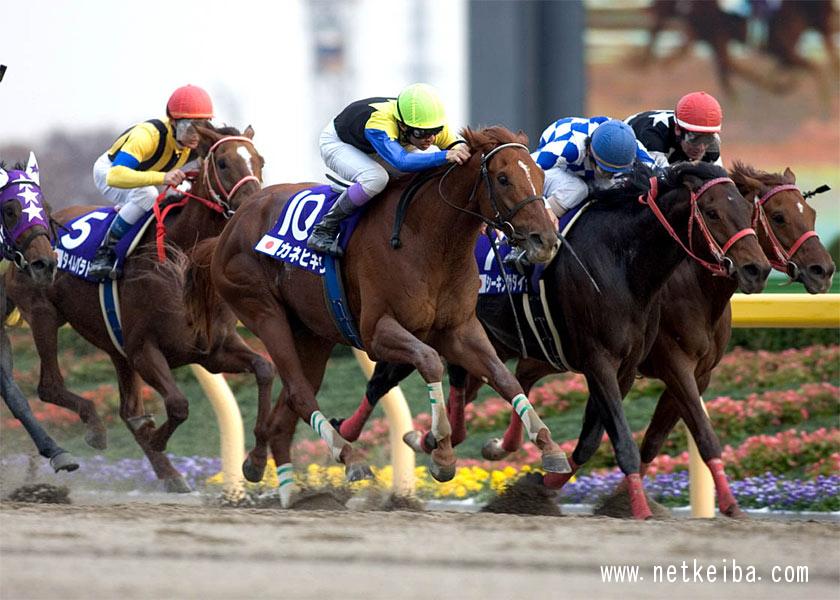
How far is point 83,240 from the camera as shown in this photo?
7934 millimetres

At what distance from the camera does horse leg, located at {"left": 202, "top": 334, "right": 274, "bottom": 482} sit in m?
7.12

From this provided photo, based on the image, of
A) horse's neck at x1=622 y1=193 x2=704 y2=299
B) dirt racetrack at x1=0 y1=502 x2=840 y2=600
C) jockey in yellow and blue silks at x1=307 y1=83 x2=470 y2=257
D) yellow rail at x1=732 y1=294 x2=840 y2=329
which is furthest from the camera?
yellow rail at x1=732 y1=294 x2=840 y2=329

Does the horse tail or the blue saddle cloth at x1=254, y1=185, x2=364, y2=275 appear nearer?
the blue saddle cloth at x1=254, y1=185, x2=364, y2=275

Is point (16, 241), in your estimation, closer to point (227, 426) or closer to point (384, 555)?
point (227, 426)

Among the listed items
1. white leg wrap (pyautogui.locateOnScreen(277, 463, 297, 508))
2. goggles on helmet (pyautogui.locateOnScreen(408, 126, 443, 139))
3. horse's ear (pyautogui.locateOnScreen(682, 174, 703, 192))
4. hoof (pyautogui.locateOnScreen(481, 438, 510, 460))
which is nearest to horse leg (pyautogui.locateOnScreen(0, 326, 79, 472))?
white leg wrap (pyautogui.locateOnScreen(277, 463, 297, 508))

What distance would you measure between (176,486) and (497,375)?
8.00ft

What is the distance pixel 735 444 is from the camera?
8883mm

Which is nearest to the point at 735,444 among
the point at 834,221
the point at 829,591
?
the point at 829,591

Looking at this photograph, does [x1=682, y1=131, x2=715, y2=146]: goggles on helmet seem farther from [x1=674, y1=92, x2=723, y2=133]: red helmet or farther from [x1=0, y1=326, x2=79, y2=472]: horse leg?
[x1=0, y1=326, x2=79, y2=472]: horse leg

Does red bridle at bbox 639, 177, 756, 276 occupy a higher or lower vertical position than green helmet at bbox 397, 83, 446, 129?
lower

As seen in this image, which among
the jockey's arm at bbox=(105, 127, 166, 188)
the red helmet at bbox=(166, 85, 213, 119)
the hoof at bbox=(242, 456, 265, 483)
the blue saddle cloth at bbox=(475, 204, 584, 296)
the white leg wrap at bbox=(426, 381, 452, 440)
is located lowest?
the hoof at bbox=(242, 456, 265, 483)

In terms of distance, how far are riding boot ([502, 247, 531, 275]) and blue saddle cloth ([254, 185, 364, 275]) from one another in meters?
0.67

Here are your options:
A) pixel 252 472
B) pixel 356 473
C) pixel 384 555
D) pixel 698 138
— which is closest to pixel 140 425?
pixel 252 472

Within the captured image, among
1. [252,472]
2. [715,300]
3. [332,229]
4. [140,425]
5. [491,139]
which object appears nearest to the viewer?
[491,139]
